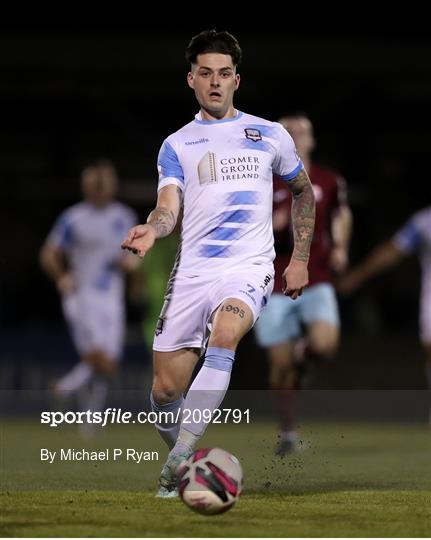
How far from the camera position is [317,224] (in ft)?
35.2

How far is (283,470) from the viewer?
907cm

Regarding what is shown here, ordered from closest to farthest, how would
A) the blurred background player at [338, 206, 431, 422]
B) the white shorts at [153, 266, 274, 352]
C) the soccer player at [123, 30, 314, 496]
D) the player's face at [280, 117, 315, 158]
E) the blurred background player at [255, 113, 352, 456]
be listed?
the white shorts at [153, 266, 274, 352]
the soccer player at [123, 30, 314, 496]
the player's face at [280, 117, 315, 158]
the blurred background player at [255, 113, 352, 456]
the blurred background player at [338, 206, 431, 422]

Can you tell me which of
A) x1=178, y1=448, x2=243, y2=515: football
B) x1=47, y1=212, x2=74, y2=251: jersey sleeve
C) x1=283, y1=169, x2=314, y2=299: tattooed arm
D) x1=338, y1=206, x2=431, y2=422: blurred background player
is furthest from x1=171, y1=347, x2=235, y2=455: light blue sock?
x1=47, y1=212, x2=74, y2=251: jersey sleeve

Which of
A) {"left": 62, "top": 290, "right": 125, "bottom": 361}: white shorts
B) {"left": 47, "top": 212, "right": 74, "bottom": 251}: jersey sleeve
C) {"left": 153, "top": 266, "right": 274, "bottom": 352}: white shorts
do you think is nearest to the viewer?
{"left": 153, "top": 266, "right": 274, "bottom": 352}: white shorts

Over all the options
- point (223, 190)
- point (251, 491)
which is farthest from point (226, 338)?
point (251, 491)

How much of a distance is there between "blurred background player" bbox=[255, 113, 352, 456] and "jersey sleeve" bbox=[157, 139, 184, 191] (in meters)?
3.33

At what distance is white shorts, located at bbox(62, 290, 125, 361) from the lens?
1393 centimetres

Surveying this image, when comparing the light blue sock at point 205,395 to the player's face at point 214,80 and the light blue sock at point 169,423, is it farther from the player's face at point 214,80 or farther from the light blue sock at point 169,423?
the player's face at point 214,80

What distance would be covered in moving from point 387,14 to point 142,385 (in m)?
7.25

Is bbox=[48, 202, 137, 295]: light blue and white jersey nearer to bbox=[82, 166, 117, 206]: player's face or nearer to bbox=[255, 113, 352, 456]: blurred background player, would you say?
bbox=[82, 166, 117, 206]: player's face

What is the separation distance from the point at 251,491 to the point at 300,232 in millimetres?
1439

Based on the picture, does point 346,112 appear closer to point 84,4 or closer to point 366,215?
point 366,215

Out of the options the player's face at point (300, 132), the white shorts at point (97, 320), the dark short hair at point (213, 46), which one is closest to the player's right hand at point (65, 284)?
the white shorts at point (97, 320)

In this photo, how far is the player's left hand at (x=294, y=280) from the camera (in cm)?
717
